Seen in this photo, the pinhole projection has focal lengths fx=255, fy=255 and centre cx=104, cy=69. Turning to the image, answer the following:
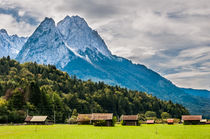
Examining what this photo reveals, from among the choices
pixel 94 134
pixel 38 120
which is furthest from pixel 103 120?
pixel 94 134

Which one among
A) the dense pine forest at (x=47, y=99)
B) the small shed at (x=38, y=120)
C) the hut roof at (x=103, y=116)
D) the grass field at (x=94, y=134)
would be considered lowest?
the grass field at (x=94, y=134)

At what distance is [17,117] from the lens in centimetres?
10119

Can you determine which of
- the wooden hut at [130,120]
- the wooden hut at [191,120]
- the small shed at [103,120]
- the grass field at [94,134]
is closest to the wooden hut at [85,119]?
the small shed at [103,120]

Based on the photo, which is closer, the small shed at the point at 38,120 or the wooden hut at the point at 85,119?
the small shed at the point at 38,120

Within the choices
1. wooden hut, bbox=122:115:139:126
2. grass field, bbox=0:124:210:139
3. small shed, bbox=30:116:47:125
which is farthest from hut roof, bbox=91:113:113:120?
grass field, bbox=0:124:210:139

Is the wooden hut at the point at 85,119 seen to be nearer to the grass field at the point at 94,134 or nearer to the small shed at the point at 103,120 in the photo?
the small shed at the point at 103,120

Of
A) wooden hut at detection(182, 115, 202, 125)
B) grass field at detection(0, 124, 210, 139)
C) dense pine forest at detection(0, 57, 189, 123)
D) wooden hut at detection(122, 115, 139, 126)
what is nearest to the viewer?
grass field at detection(0, 124, 210, 139)

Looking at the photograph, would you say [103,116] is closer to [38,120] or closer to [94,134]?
[38,120]

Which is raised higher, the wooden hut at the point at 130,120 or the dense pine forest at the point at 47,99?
the dense pine forest at the point at 47,99

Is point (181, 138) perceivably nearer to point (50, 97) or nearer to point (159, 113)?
point (50, 97)

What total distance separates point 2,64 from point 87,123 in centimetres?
11870

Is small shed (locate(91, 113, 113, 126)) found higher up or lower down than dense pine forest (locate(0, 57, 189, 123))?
lower down

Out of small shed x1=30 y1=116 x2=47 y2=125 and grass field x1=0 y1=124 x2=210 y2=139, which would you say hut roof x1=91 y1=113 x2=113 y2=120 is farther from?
grass field x1=0 y1=124 x2=210 y2=139

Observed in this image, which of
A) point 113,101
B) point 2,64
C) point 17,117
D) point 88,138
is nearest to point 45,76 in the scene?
point 2,64
